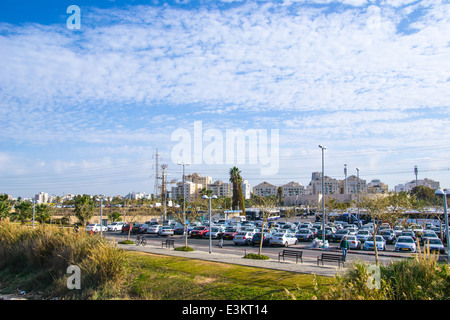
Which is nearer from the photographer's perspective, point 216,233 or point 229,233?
point 229,233

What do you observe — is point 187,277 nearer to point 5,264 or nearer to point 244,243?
point 5,264

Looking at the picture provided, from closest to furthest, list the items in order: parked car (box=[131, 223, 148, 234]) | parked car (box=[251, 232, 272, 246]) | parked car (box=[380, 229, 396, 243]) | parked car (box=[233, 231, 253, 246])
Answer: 1. parked car (box=[251, 232, 272, 246])
2. parked car (box=[233, 231, 253, 246])
3. parked car (box=[380, 229, 396, 243])
4. parked car (box=[131, 223, 148, 234])

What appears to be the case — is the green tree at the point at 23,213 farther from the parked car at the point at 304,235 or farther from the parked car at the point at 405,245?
the parked car at the point at 405,245

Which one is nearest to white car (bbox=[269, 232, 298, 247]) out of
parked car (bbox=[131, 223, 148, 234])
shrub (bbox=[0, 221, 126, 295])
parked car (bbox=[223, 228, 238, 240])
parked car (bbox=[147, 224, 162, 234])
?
parked car (bbox=[223, 228, 238, 240])

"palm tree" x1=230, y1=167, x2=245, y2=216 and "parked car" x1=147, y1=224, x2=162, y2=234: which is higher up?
"palm tree" x1=230, y1=167, x2=245, y2=216

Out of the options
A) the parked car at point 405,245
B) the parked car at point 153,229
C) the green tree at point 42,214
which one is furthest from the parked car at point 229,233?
the green tree at point 42,214

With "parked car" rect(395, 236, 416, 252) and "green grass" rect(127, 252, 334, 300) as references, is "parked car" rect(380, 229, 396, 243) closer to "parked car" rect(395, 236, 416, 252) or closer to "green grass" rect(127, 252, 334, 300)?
"parked car" rect(395, 236, 416, 252)

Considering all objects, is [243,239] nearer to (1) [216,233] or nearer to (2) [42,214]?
(1) [216,233]

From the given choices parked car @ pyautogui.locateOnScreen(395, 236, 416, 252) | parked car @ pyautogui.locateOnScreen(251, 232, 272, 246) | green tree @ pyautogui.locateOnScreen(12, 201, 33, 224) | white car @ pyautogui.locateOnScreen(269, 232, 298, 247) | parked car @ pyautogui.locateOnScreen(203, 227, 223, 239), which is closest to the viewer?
parked car @ pyautogui.locateOnScreen(395, 236, 416, 252)

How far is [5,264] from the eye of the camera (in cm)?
2280

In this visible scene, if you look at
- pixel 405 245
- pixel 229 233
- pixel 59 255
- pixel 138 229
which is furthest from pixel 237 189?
pixel 59 255

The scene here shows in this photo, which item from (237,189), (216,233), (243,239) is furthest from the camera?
(237,189)
